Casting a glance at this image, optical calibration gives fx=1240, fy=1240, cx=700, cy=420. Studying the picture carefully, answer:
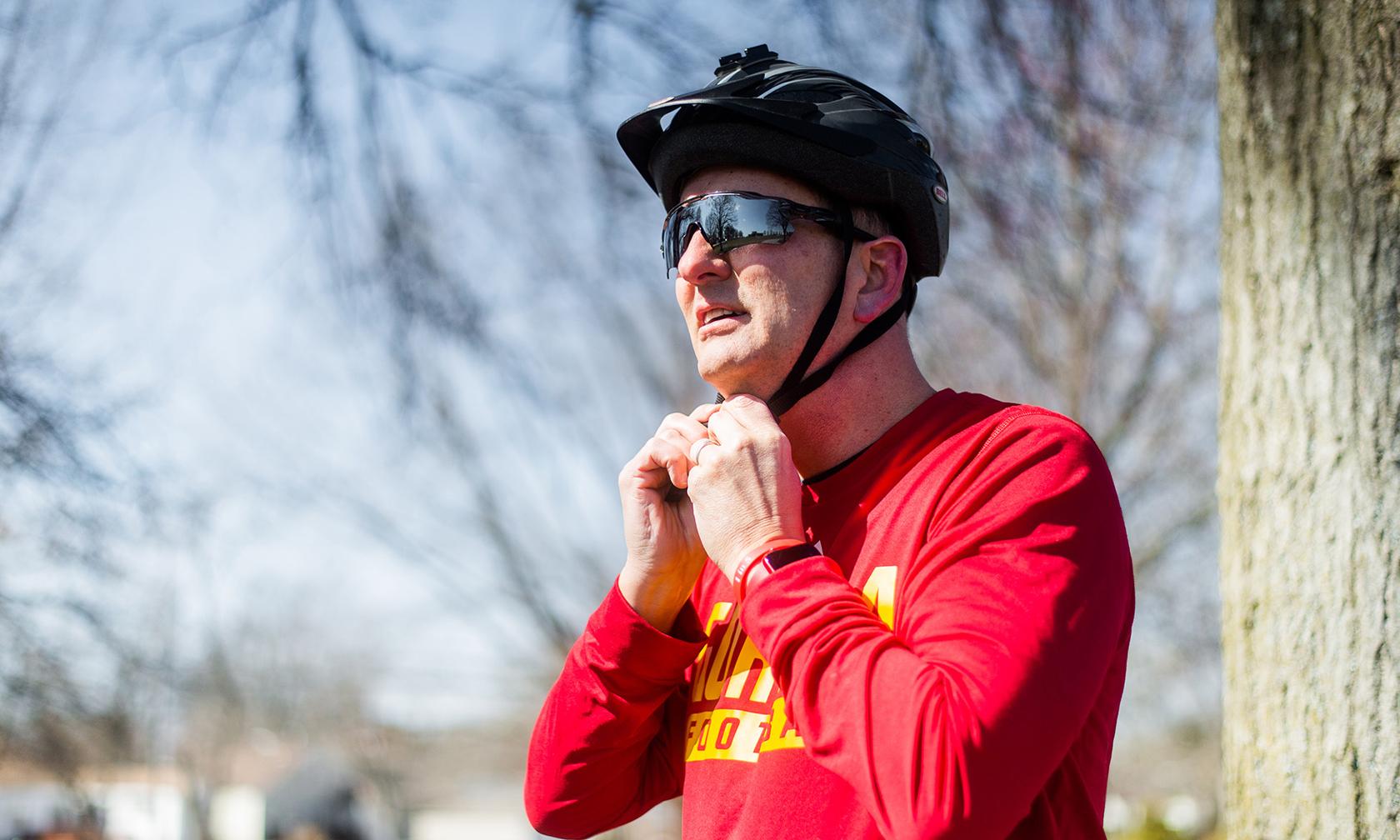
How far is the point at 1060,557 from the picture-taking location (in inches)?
75.9

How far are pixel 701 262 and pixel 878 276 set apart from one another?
39cm

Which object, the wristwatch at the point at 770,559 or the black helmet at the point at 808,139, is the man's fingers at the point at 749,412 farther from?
the black helmet at the point at 808,139

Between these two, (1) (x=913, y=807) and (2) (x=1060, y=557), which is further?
(2) (x=1060, y=557)

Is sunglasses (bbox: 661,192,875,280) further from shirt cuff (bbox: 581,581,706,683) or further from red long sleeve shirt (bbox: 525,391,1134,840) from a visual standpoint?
shirt cuff (bbox: 581,581,706,683)

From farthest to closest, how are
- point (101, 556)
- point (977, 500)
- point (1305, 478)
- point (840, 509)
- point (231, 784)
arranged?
point (231, 784) → point (101, 556) → point (1305, 478) → point (840, 509) → point (977, 500)

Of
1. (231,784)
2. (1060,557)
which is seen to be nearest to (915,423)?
(1060,557)

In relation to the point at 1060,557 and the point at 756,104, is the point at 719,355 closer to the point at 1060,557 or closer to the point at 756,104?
the point at 756,104

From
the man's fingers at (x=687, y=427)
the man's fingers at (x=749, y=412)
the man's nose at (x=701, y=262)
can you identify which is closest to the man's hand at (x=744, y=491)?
the man's fingers at (x=749, y=412)

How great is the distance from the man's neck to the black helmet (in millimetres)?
304

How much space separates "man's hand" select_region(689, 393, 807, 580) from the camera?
2119 millimetres

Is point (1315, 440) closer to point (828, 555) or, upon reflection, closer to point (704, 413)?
point (828, 555)

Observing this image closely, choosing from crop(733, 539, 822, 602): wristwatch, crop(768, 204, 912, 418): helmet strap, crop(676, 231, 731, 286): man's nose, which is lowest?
crop(733, 539, 822, 602): wristwatch

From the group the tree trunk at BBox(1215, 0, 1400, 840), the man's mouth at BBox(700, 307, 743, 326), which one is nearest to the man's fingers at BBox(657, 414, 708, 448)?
the man's mouth at BBox(700, 307, 743, 326)

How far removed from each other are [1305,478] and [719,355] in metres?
1.50
